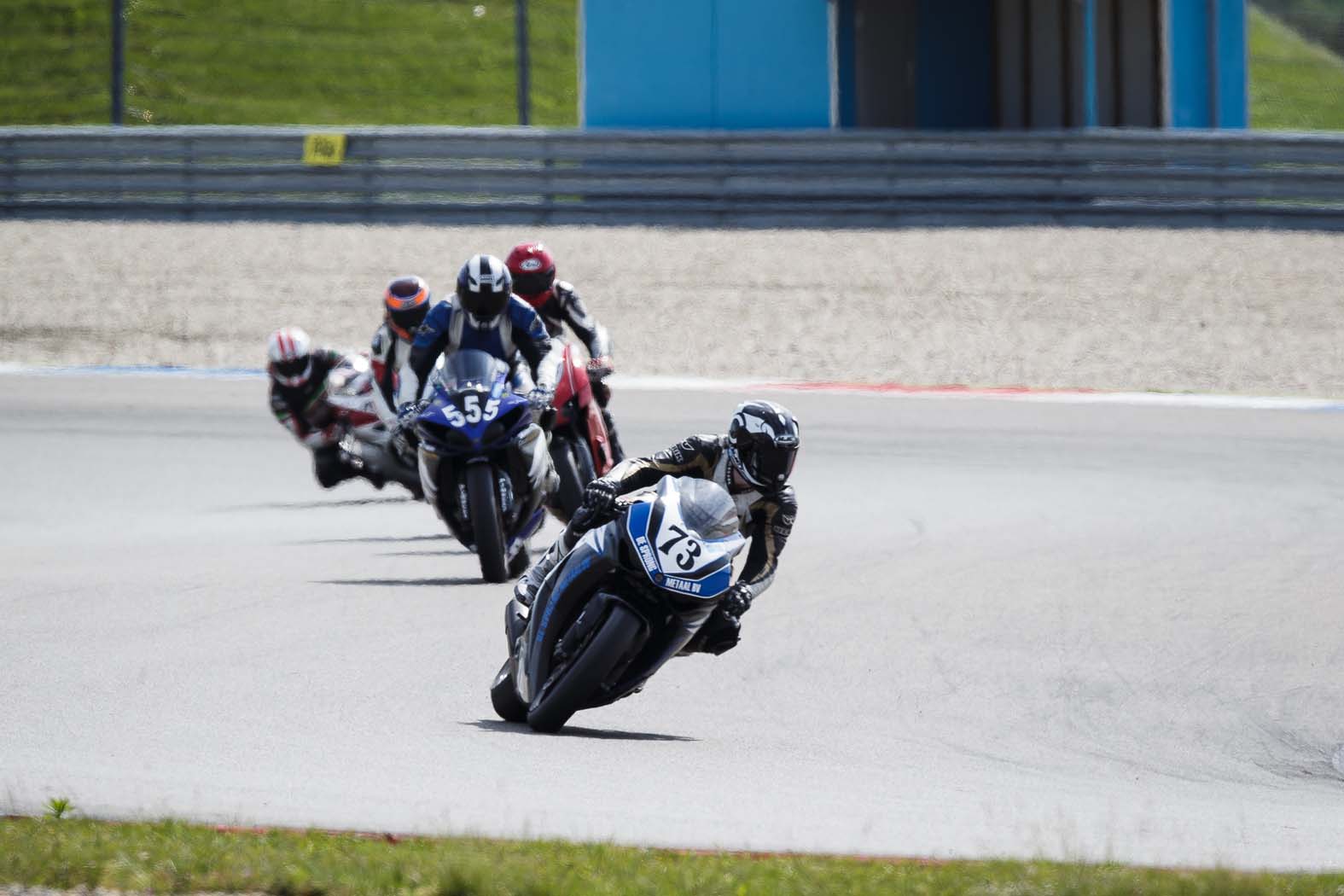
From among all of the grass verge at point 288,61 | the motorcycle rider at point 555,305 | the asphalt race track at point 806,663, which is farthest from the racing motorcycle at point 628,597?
the grass verge at point 288,61

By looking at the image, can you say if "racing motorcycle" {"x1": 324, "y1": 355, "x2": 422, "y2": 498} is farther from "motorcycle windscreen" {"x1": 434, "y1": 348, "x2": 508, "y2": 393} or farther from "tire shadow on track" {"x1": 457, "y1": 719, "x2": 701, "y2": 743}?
"tire shadow on track" {"x1": 457, "y1": 719, "x2": 701, "y2": 743}

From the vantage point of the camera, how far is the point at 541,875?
4.71m

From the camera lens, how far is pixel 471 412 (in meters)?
10.1

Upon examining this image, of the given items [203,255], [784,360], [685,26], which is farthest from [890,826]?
[685,26]

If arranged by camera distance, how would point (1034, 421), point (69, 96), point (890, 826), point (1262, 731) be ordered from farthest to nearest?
1. point (69, 96)
2. point (1034, 421)
3. point (1262, 731)
4. point (890, 826)

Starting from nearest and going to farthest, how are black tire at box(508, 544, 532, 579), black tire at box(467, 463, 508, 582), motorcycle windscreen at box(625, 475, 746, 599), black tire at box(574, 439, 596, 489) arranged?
motorcycle windscreen at box(625, 475, 746, 599)
black tire at box(467, 463, 508, 582)
black tire at box(508, 544, 532, 579)
black tire at box(574, 439, 596, 489)

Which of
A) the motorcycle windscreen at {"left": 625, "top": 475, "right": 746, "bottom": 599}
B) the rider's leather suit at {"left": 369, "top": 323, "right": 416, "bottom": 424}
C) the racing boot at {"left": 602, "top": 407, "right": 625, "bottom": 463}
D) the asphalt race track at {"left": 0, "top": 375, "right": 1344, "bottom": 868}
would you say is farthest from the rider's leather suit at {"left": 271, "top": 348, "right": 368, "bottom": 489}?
the motorcycle windscreen at {"left": 625, "top": 475, "right": 746, "bottom": 599}

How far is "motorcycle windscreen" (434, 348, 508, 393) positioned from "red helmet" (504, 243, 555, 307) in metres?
1.75

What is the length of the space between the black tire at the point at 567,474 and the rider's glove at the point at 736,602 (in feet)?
14.0

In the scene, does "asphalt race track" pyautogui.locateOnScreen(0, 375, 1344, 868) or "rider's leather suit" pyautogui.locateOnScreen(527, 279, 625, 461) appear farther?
"rider's leather suit" pyautogui.locateOnScreen(527, 279, 625, 461)

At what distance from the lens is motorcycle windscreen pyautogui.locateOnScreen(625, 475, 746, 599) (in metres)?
6.63

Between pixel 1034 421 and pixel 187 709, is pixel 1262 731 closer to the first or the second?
pixel 187 709

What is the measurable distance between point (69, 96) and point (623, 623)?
1477 inches

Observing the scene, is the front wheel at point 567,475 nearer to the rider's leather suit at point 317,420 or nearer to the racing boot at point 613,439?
the racing boot at point 613,439
